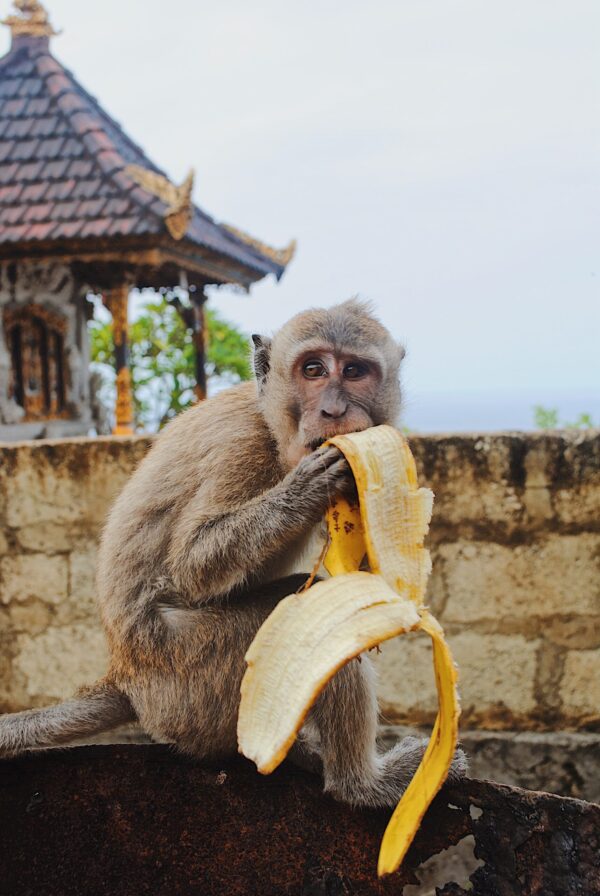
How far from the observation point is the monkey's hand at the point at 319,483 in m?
2.12

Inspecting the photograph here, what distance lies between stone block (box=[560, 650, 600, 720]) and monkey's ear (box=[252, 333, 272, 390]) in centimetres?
194

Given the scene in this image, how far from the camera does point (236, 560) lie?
2.41 meters

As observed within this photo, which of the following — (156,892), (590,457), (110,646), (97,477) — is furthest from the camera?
(97,477)

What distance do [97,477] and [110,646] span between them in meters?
1.46

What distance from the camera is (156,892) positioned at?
2.14 m

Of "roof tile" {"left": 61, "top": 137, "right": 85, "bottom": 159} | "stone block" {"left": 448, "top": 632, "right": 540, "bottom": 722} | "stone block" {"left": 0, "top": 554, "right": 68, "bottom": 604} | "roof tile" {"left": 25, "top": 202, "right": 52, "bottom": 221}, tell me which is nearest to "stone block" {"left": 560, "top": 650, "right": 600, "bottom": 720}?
"stone block" {"left": 448, "top": 632, "right": 540, "bottom": 722}

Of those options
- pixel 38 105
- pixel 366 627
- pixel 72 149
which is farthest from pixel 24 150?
pixel 366 627

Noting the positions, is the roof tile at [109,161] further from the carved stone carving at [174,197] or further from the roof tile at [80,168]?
the carved stone carving at [174,197]

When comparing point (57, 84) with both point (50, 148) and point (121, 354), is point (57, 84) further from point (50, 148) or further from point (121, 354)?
point (121, 354)

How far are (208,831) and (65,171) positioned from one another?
7.40m

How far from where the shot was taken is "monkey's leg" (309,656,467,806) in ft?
7.46

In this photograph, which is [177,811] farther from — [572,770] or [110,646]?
[572,770]

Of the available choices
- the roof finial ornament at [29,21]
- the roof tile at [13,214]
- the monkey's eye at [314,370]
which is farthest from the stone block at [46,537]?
the roof finial ornament at [29,21]

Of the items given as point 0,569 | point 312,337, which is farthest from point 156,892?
point 0,569
